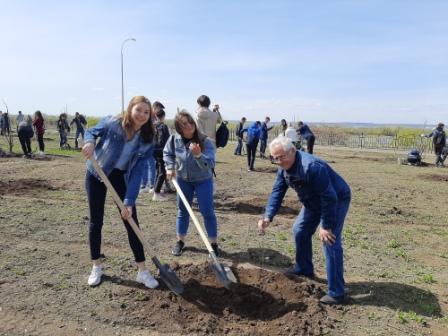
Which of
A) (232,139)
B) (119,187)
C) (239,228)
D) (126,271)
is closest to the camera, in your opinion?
(119,187)

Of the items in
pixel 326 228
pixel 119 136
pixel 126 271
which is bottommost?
pixel 126 271

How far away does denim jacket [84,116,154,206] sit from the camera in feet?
13.4

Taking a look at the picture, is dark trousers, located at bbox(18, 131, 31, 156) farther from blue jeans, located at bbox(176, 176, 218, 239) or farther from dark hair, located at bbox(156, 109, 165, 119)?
blue jeans, located at bbox(176, 176, 218, 239)

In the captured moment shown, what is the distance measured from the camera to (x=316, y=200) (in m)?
4.30

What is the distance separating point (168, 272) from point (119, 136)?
1.46m

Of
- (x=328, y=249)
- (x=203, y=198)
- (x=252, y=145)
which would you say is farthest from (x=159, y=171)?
(x=252, y=145)

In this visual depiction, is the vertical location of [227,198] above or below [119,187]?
below

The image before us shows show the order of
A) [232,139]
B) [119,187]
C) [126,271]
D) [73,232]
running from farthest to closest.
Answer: [232,139]
[73,232]
[126,271]
[119,187]

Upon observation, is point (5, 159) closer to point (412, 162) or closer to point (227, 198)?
point (227, 198)

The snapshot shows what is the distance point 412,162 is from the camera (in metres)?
18.9

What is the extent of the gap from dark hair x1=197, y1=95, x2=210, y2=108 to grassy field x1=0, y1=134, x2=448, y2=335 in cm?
201

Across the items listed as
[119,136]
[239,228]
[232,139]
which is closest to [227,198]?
[239,228]

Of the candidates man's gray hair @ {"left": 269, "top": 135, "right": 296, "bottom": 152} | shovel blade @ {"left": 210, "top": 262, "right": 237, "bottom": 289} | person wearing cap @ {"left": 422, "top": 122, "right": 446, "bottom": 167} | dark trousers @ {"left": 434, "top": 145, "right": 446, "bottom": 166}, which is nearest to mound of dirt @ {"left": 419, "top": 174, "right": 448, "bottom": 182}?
person wearing cap @ {"left": 422, "top": 122, "right": 446, "bottom": 167}

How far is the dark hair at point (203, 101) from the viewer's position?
22.0 feet
